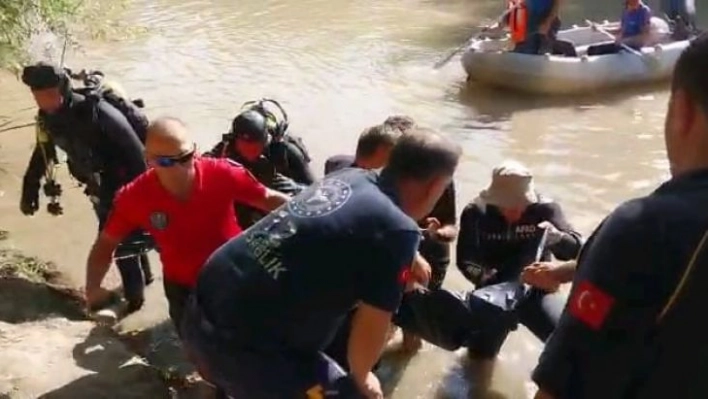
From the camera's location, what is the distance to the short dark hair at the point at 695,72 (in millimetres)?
1892

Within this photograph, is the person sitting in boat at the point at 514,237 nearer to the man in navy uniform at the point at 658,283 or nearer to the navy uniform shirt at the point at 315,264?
the navy uniform shirt at the point at 315,264

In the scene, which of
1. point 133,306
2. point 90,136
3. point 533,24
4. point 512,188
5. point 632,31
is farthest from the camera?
point 632,31

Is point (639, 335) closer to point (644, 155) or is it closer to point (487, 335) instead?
point (487, 335)

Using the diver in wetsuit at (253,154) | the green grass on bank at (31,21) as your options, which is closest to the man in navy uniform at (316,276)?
the diver in wetsuit at (253,154)

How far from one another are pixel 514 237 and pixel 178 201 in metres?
1.61

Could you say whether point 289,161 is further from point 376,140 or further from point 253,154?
point 376,140

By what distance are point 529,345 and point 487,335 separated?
2.77 feet

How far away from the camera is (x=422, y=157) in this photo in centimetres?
292

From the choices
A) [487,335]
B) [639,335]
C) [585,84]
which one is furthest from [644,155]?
[639,335]

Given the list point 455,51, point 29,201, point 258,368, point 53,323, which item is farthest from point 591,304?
point 455,51

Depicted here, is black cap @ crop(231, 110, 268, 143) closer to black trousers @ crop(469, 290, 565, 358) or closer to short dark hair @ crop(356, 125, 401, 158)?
short dark hair @ crop(356, 125, 401, 158)

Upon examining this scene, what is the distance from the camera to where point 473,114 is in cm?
1164

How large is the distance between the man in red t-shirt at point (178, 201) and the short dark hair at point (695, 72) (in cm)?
255

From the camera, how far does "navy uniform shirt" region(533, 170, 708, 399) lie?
191 centimetres
